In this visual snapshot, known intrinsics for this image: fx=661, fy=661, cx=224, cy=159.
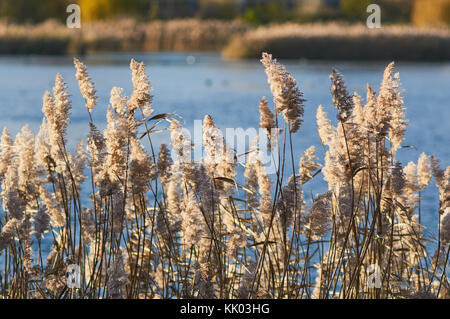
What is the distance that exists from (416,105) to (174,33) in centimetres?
1225

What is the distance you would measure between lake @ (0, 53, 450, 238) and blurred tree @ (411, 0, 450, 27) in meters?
7.39

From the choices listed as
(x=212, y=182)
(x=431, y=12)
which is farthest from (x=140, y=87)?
(x=431, y=12)

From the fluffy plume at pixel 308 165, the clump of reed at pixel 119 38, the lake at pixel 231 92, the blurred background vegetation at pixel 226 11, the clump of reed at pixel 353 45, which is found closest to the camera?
the fluffy plume at pixel 308 165

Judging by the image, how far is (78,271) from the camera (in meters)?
2.03

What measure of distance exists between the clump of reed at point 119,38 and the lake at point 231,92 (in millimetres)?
1829

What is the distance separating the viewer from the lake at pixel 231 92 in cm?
786

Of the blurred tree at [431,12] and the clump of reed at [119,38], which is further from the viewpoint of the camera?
the blurred tree at [431,12]

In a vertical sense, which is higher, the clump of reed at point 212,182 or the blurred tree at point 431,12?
the blurred tree at point 431,12

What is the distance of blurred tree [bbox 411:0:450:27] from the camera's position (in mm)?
24734

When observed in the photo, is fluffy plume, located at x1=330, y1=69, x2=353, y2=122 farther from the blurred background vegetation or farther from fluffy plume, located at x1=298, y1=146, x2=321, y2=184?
the blurred background vegetation

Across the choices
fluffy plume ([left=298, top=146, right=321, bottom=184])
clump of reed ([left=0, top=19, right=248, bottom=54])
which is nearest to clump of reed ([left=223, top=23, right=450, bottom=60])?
clump of reed ([left=0, top=19, right=248, bottom=54])

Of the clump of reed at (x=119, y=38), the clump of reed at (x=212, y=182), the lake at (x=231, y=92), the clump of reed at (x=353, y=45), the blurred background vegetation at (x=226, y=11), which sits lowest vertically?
the clump of reed at (x=212, y=182)

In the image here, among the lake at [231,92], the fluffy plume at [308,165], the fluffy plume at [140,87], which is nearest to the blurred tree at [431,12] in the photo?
the lake at [231,92]

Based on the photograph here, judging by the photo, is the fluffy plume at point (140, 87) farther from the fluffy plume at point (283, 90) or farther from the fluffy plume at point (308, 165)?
the fluffy plume at point (308, 165)
